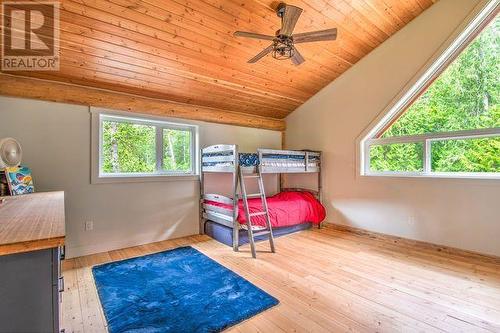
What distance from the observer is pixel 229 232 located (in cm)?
360

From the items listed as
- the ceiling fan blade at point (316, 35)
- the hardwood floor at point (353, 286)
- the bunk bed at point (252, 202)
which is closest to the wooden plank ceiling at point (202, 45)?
the ceiling fan blade at point (316, 35)

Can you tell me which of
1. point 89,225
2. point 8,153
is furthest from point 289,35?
point 89,225

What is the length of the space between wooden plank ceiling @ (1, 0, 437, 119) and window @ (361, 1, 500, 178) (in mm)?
827

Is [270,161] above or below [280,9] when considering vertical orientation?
below

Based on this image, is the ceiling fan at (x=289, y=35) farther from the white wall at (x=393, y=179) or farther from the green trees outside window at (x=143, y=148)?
the green trees outside window at (x=143, y=148)

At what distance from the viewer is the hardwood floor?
1.89 m

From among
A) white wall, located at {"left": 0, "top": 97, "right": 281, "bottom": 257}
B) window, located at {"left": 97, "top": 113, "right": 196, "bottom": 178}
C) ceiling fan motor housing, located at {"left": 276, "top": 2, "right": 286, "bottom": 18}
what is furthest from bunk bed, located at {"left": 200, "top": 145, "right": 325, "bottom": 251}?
→ ceiling fan motor housing, located at {"left": 276, "top": 2, "right": 286, "bottom": 18}

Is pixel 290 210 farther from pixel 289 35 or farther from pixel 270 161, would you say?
pixel 289 35

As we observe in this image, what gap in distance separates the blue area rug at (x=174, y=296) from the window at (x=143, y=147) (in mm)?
1349

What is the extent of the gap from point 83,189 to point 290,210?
2.93 metres

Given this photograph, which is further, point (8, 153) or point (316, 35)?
point (316, 35)

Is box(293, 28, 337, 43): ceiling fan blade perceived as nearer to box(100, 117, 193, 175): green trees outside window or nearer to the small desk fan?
box(100, 117, 193, 175): green trees outside window

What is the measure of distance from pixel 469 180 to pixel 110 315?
4.10 metres

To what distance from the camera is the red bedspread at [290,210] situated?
3679 mm
